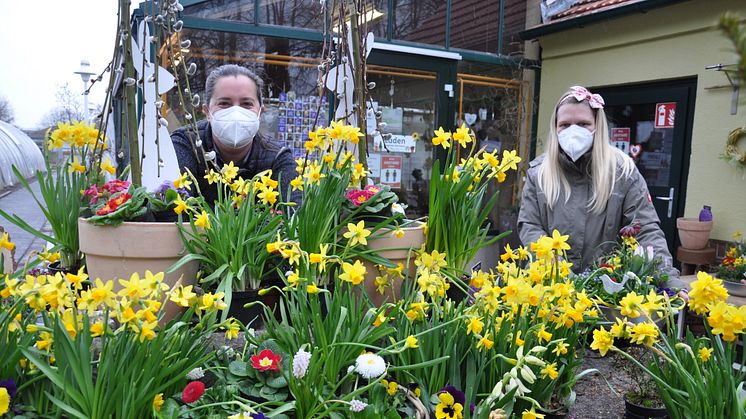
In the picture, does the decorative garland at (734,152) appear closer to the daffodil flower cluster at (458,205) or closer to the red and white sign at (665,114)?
the red and white sign at (665,114)

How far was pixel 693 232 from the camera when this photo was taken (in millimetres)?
4473

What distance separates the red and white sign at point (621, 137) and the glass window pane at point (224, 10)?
3.92 m

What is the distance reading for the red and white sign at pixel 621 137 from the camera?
544cm

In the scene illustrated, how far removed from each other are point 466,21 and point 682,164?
278cm

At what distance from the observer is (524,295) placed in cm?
89

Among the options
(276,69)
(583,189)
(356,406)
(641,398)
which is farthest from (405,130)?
(356,406)

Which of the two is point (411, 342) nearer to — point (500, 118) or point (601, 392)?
point (601, 392)

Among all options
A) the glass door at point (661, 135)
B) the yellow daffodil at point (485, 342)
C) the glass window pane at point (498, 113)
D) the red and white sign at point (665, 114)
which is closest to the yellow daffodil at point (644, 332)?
the yellow daffodil at point (485, 342)

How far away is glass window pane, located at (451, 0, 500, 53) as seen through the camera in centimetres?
593

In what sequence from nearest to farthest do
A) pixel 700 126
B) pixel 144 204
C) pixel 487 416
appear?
1. pixel 487 416
2. pixel 144 204
3. pixel 700 126

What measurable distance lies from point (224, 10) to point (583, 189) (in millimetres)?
3713

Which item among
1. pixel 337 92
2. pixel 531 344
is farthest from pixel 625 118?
pixel 531 344

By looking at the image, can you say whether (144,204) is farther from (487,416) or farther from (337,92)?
(487,416)

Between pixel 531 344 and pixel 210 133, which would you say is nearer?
pixel 531 344
